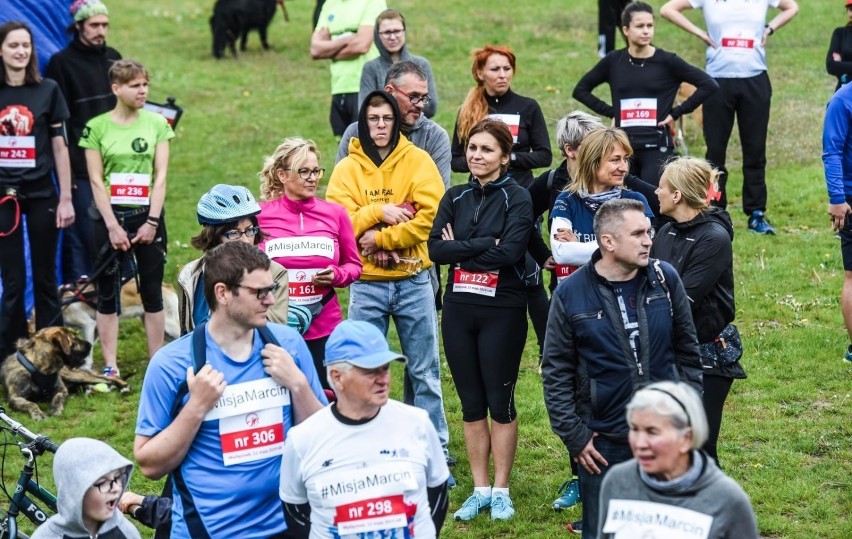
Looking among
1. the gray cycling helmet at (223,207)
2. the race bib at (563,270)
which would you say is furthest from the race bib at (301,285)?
the race bib at (563,270)

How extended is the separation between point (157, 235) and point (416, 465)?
17.7 ft

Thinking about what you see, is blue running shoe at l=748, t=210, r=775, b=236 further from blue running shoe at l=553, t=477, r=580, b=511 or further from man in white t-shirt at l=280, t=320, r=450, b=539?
man in white t-shirt at l=280, t=320, r=450, b=539

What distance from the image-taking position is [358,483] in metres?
4.19

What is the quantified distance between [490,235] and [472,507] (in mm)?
1514

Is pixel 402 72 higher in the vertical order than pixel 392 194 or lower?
higher

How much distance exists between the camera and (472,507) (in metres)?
6.73

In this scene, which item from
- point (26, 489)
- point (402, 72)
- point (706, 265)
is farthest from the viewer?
point (402, 72)

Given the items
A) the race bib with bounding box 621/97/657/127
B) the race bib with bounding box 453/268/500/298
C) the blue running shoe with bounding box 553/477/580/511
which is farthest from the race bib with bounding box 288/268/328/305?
the race bib with bounding box 621/97/657/127

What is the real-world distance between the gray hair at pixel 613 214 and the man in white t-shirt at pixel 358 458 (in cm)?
127

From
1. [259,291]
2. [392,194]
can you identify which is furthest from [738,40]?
[259,291]

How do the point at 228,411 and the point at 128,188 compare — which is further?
the point at 128,188

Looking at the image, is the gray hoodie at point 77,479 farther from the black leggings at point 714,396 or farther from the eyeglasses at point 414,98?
the eyeglasses at point 414,98

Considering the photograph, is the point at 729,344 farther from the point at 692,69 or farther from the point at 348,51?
the point at 348,51

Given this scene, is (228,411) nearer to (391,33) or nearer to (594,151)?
(594,151)
